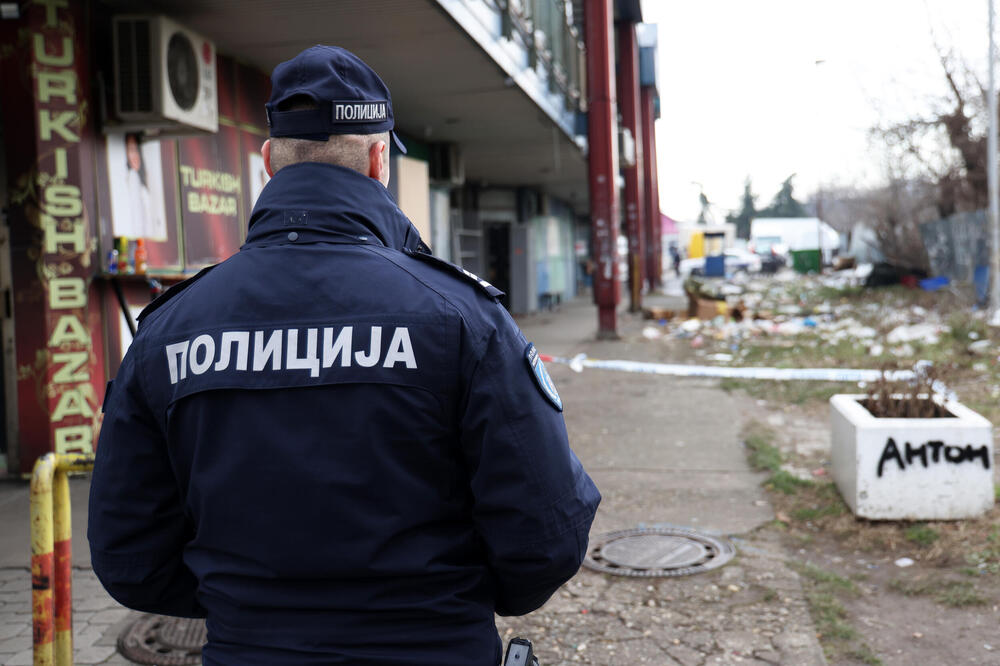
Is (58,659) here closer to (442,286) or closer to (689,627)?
(442,286)

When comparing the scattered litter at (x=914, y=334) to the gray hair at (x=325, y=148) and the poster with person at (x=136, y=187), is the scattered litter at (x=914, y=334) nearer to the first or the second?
the poster with person at (x=136, y=187)

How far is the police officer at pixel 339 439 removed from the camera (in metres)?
1.52

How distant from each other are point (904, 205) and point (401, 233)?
26.6 m

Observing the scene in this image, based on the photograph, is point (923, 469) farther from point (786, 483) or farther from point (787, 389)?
point (787, 389)

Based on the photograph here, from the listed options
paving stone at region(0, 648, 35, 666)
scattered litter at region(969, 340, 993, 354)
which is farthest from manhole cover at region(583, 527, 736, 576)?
scattered litter at region(969, 340, 993, 354)

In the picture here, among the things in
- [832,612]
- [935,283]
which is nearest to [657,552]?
[832,612]

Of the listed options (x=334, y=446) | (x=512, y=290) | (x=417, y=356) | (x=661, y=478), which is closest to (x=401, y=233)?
(x=417, y=356)

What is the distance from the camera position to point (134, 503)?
1694 mm

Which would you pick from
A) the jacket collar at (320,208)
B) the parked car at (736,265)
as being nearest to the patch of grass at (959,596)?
the jacket collar at (320,208)

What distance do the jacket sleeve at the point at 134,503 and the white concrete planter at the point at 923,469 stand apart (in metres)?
4.29

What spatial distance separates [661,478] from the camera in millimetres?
6508

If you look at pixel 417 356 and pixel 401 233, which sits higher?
pixel 401 233

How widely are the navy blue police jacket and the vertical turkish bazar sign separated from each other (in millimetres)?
5335

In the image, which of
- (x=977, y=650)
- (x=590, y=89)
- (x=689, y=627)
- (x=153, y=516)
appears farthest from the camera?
(x=590, y=89)
